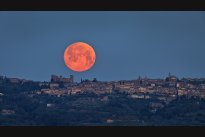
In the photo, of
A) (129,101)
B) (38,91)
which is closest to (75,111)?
(38,91)
